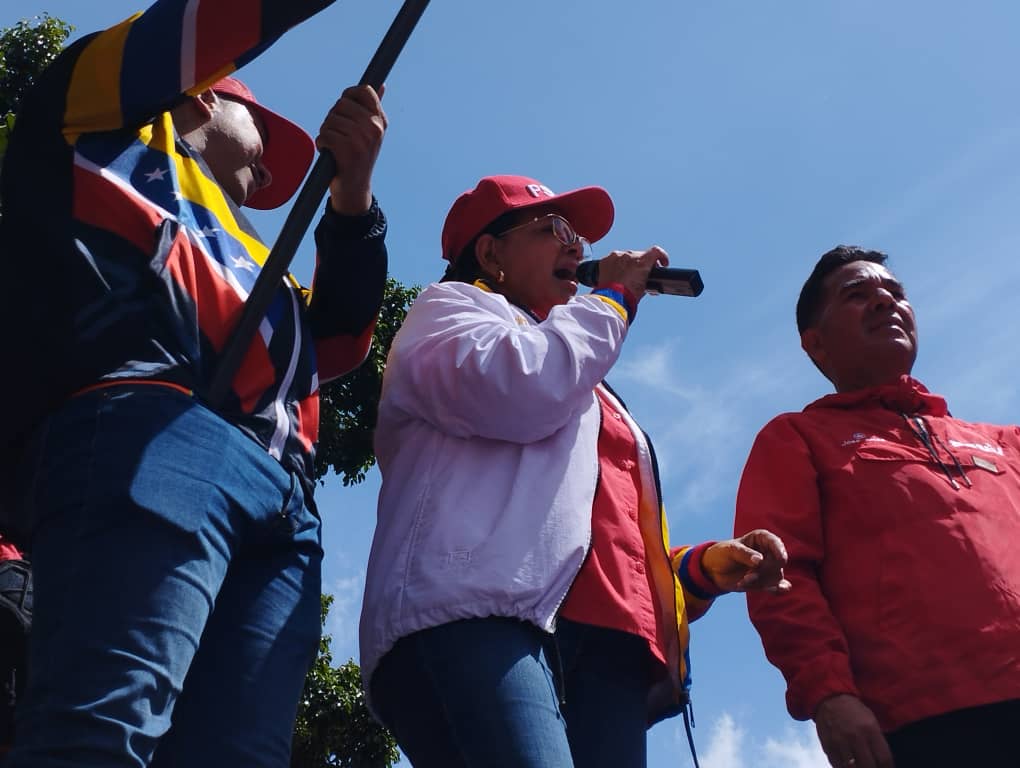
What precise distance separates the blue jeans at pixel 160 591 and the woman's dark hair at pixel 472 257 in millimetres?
1316

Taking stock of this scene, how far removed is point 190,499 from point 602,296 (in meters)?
1.24

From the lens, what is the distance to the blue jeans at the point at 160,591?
1645 millimetres

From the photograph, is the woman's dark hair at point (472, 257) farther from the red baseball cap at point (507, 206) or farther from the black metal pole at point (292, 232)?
the black metal pole at point (292, 232)

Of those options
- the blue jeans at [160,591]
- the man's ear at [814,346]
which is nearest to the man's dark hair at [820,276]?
the man's ear at [814,346]

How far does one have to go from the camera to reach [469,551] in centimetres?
232

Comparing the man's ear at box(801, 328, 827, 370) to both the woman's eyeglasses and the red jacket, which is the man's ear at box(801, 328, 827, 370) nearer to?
the red jacket

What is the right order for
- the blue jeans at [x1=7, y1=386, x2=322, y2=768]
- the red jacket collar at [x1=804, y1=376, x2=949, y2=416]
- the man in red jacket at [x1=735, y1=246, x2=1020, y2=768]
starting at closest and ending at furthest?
→ the blue jeans at [x1=7, y1=386, x2=322, y2=768] < the man in red jacket at [x1=735, y1=246, x2=1020, y2=768] < the red jacket collar at [x1=804, y1=376, x2=949, y2=416]

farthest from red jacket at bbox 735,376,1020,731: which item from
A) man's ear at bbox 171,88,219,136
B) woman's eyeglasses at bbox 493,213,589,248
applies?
man's ear at bbox 171,88,219,136

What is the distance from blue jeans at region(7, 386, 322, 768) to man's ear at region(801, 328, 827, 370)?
2248mm

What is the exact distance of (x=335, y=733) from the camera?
1006 cm

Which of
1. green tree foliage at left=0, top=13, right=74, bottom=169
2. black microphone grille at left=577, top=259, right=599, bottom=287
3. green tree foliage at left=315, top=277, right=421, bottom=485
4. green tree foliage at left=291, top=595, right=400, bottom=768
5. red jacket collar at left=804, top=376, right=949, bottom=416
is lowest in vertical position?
red jacket collar at left=804, top=376, right=949, bottom=416

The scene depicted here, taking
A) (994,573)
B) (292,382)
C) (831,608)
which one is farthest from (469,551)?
(994,573)

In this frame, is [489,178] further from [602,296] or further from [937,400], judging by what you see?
[937,400]

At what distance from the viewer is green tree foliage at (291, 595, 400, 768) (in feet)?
32.8
